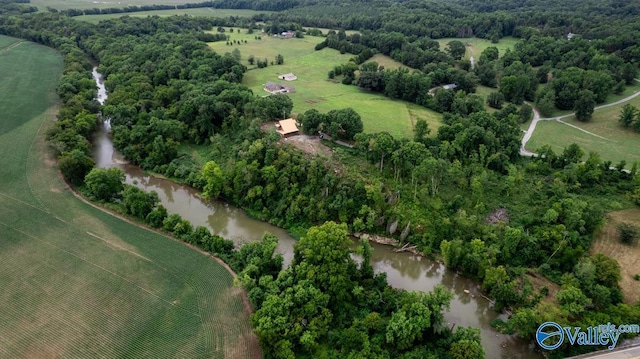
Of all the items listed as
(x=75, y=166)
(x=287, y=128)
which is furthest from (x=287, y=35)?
(x=75, y=166)

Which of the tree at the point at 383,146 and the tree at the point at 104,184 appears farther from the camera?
the tree at the point at 383,146

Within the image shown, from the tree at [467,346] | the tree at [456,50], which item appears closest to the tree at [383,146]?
the tree at [467,346]

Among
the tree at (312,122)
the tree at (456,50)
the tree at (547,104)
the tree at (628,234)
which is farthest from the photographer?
the tree at (456,50)

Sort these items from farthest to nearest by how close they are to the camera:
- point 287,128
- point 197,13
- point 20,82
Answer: point 197,13 < point 20,82 < point 287,128

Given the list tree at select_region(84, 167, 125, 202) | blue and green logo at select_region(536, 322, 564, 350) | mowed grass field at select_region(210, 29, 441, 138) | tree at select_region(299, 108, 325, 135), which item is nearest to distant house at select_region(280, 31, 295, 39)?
mowed grass field at select_region(210, 29, 441, 138)

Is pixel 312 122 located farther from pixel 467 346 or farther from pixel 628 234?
pixel 628 234

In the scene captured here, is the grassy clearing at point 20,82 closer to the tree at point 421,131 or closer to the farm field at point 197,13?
the farm field at point 197,13
